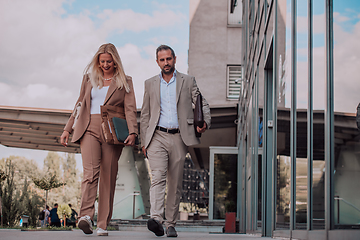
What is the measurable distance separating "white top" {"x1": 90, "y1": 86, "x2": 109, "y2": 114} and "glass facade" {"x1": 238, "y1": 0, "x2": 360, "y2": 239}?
192 centimetres

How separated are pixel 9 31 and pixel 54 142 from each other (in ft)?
134

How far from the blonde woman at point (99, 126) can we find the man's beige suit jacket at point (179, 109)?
215mm

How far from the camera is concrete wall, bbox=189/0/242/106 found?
23672 mm

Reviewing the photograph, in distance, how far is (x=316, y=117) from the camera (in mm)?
3414

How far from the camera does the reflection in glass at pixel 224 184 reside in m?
18.2

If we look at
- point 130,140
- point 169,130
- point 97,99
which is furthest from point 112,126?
point 169,130

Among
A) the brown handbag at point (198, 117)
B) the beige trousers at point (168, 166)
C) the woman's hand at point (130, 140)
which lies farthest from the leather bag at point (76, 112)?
the brown handbag at point (198, 117)

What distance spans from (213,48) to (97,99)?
63.8 feet

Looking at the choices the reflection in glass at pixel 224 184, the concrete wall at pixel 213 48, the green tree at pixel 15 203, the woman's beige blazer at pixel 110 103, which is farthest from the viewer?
the concrete wall at pixel 213 48

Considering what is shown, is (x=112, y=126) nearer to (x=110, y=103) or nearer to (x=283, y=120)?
(x=110, y=103)

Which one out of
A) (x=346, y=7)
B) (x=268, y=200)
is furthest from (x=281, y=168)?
(x=346, y=7)

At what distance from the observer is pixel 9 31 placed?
62.6 metres

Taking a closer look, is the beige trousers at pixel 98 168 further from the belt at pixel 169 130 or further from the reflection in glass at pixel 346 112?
the reflection in glass at pixel 346 112

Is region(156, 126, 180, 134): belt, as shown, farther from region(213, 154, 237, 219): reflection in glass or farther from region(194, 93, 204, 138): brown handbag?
region(213, 154, 237, 219): reflection in glass
